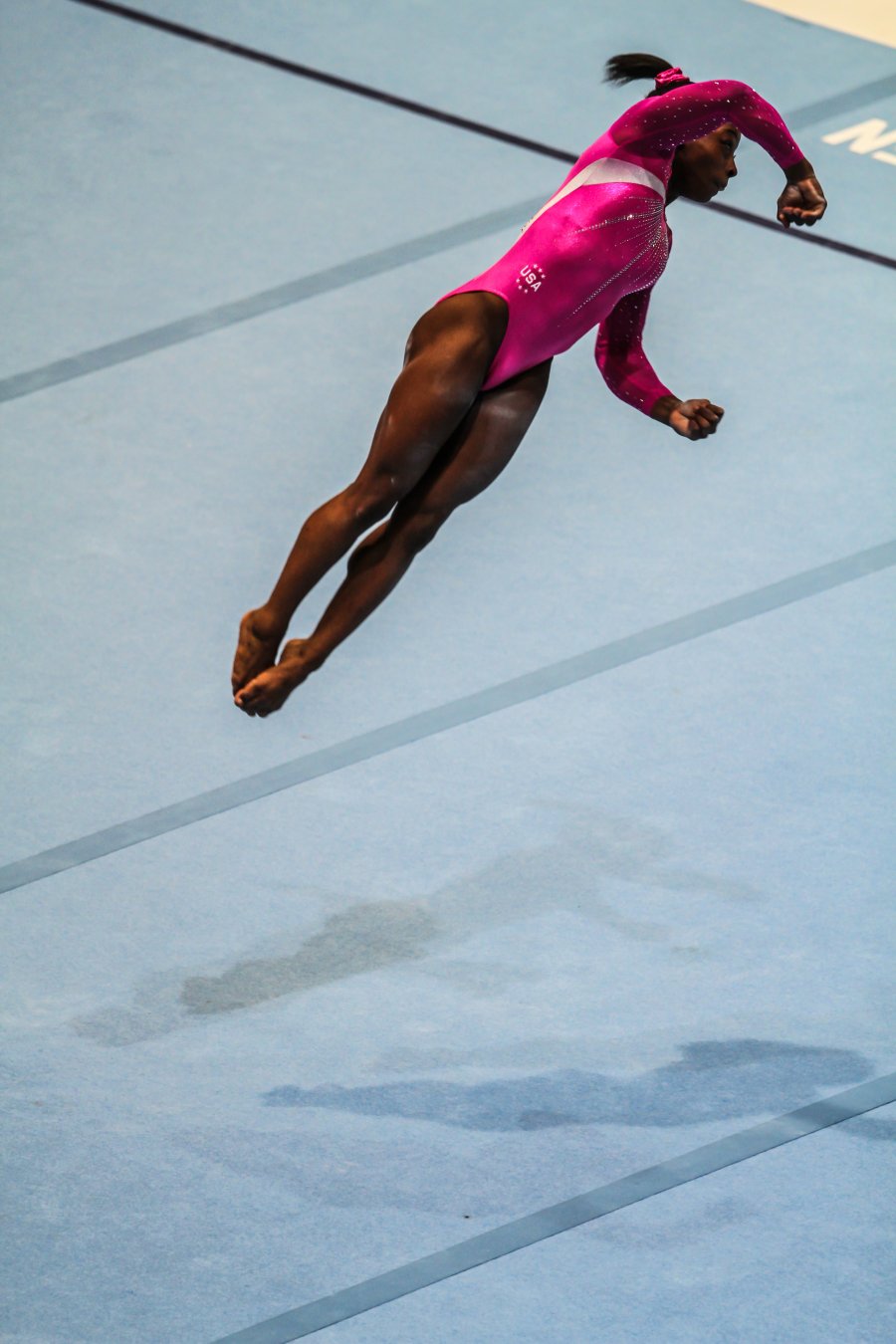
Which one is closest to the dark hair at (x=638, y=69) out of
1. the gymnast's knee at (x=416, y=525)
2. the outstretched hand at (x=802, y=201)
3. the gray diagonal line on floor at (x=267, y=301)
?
the outstretched hand at (x=802, y=201)

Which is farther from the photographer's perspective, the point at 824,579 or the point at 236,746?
the point at 824,579

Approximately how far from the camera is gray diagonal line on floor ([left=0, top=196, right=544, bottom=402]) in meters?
6.70

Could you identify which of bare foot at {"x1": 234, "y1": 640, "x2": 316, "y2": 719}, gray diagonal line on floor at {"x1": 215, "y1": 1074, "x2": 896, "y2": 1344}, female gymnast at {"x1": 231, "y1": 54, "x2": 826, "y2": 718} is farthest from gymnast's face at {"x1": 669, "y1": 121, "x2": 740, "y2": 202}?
gray diagonal line on floor at {"x1": 215, "y1": 1074, "x2": 896, "y2": 1344}

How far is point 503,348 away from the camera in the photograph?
420 centimetres

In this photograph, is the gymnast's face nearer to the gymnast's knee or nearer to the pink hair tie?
the pink hair tie

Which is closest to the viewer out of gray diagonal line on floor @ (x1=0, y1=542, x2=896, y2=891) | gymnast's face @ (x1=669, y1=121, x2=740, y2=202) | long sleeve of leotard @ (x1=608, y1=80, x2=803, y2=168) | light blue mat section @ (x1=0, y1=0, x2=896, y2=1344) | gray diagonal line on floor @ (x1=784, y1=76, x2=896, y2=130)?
long sleeve of leotard @ (x1=608, y1=80, x2=803, y2=168)

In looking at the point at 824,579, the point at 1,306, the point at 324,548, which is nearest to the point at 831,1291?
the point at 324,548

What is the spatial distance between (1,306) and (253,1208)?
11.9 feet

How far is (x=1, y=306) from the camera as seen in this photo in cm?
697

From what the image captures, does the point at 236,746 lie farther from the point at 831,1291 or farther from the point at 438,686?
the point at 831,1291

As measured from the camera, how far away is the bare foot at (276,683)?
13.5ft

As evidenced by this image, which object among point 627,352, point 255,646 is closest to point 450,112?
point 627,352

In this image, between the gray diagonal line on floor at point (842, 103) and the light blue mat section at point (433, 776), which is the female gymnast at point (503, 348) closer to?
the light blue mat section at point (433, 776)

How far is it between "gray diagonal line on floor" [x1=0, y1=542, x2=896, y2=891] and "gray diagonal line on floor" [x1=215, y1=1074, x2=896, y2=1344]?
57.5 inches
